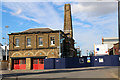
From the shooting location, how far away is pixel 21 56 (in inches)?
1580

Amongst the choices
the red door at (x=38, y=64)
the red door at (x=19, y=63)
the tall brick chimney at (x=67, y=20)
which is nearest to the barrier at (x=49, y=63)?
the red door at (x=38, y=64)

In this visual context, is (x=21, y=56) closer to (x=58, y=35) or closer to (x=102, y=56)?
(x=58, y=35)

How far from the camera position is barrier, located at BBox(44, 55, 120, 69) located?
37312 mm

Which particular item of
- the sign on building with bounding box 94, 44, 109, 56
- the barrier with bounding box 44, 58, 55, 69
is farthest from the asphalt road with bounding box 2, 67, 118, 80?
the sign on building with bounding box 94, 44, 109, 56

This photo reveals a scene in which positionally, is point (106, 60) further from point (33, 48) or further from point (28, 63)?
point (28, 63)

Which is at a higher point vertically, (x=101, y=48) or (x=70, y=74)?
(x=101, y=48)

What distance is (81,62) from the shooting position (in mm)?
39719

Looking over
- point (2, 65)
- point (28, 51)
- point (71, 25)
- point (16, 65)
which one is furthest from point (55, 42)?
point (71, 25)

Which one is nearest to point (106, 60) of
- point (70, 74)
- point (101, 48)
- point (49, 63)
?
point (101, 48)

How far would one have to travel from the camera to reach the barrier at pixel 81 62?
37.3m

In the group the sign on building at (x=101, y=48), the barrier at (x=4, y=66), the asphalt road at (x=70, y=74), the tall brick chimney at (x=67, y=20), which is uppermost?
the tall brick chimney at (x=67, y=20)

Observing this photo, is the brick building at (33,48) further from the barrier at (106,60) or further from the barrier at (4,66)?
the barrier at (106,60)

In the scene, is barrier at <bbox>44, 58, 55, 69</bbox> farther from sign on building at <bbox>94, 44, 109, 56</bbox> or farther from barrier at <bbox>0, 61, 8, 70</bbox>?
barrier at <bbox>0, 61, 8, 70</bbox>

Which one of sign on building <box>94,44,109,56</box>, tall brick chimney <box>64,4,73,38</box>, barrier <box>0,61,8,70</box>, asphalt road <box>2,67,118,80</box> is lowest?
barrier <box>0,61,8,70</box>
